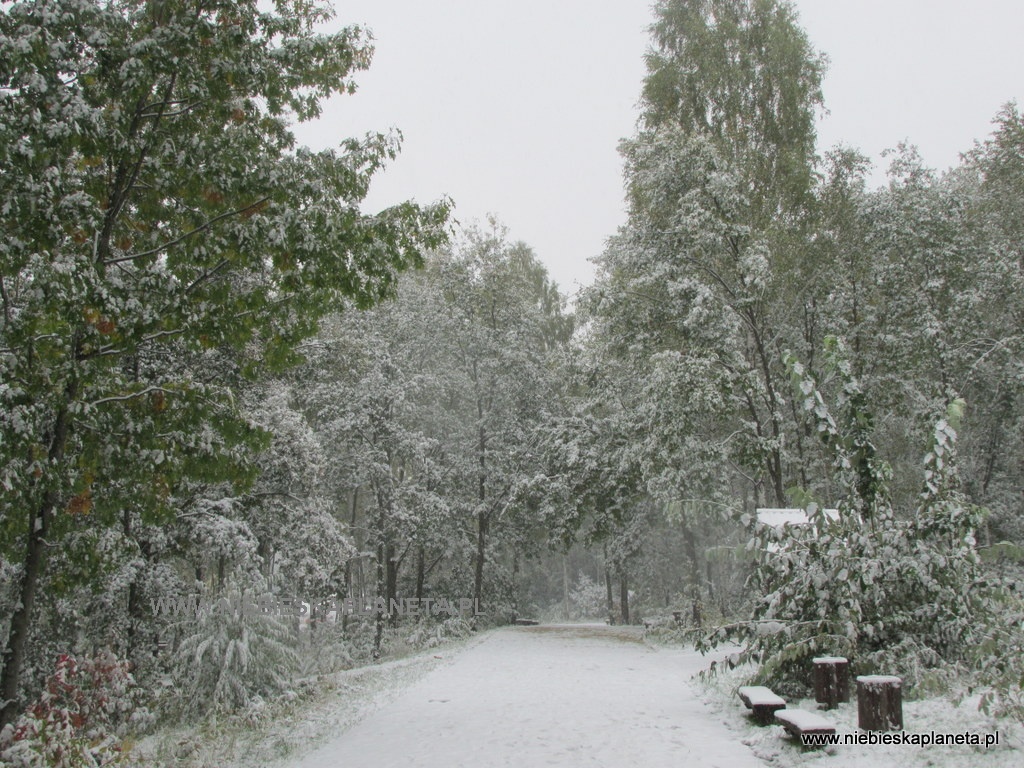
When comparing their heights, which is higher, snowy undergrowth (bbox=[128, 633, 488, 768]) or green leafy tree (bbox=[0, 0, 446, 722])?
green leafy tree (bbox=[0, 0, 446, 722])

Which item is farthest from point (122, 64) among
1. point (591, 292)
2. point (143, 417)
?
point (591, 292)

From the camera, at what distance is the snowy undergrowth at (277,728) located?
590cm

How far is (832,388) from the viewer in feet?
52.0

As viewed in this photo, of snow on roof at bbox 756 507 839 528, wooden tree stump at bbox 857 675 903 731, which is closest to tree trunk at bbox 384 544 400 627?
snow on roof at bbox 756 507 839 528

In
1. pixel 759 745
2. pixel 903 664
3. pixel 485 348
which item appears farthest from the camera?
pixel 485 348

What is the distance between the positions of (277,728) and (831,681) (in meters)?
5.46

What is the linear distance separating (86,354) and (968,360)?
18777 mm

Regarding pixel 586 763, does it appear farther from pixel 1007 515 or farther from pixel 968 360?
pixel 1007 515

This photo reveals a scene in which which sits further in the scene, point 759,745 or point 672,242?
point 672,242

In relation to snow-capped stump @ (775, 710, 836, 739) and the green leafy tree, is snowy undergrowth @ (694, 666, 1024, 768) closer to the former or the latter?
snow-capped stump @ (775, 710, 836, 739)

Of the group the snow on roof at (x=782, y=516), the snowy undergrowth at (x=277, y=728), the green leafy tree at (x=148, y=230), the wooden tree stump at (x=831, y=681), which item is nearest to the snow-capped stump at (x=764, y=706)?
the wooden tree stump at (x=831, y=681)

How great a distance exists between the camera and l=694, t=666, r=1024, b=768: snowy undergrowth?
4734 mm

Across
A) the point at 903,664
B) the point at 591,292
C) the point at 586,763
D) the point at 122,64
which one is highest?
the point at 591,292

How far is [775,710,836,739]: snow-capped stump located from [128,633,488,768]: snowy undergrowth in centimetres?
406
